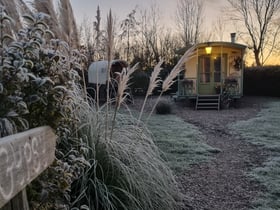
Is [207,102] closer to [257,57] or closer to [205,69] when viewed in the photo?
[205,69]

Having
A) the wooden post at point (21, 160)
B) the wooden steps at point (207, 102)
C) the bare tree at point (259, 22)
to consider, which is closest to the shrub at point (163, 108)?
the wooden steps at point (207, 102)

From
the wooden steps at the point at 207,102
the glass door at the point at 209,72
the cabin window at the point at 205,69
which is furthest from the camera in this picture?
the cabin window at the point at 205,69

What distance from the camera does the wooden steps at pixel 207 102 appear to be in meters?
14.0

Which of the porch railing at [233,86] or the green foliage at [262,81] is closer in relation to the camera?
the porch railing at [233,86]

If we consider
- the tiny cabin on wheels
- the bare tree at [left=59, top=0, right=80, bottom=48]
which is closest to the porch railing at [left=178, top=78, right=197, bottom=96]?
the tiny cabin on wheels

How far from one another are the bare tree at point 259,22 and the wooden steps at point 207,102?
888cm

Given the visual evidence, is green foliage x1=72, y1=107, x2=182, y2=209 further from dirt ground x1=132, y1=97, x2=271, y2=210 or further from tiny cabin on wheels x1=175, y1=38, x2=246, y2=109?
tiny cabin on wheels x1=175, y1=38, x2=246, y2=109

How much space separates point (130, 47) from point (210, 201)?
16.2m

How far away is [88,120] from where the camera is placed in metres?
3.03

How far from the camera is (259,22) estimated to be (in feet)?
72.8

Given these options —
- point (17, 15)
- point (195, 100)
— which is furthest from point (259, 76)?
point (17, 15)

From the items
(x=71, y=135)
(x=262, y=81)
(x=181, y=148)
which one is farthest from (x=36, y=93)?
(x=262, y=81)

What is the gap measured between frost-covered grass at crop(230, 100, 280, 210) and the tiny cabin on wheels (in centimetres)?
476

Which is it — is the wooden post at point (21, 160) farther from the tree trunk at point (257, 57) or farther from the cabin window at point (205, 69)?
the tree trunk at point (257, 57)
